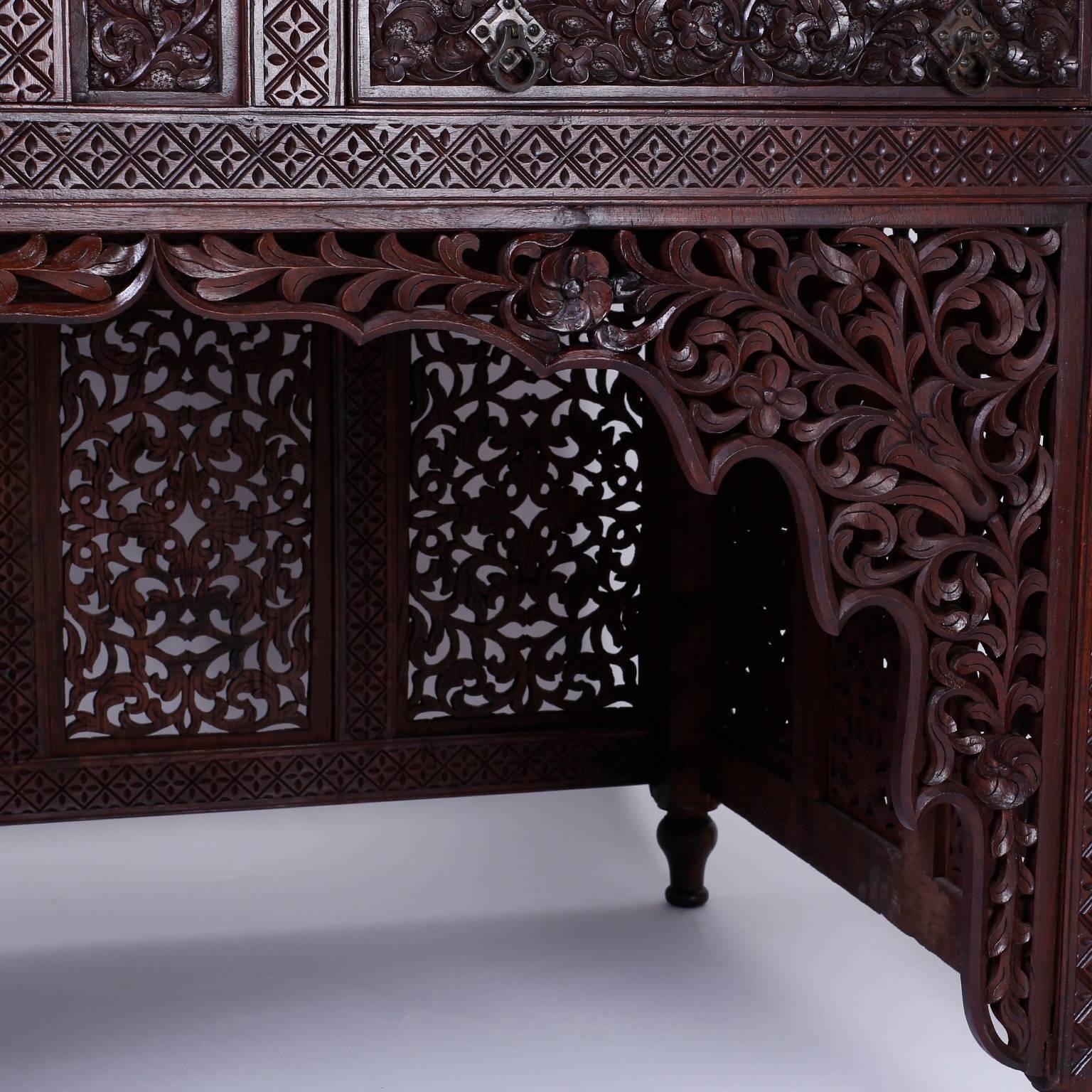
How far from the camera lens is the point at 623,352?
1.58 meters

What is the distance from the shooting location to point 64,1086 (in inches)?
78.5

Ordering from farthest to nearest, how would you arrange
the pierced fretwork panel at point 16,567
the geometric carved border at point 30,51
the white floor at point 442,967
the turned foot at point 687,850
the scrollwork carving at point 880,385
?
the turned foot at point 687,850 → the pierced fretwork panel at point 16,567 → the white floor at point 442,967 → the scrollwork carving at point 880,385 → the geometric carved border at point 30,51

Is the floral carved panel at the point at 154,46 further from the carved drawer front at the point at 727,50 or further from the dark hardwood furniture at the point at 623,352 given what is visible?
the carved drawer front at the point at 727,50

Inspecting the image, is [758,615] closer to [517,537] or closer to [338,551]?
[517,537]

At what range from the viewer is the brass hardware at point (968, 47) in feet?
5.33

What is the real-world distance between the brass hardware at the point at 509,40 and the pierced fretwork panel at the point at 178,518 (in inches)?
39.0

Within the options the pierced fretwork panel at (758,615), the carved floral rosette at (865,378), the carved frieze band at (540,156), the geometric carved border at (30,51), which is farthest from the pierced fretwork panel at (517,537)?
the geometric carved border at (30,51)

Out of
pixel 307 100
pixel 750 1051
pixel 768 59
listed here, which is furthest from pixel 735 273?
pixel 750 1051

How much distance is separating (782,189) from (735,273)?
0.10 meters

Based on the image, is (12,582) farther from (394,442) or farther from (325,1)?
(325,1)

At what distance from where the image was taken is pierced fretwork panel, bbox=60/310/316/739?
7.84 feet

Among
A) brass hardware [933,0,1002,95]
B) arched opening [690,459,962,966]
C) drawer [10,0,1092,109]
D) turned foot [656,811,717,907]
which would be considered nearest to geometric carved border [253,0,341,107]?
drawer [10,0,1092,109]

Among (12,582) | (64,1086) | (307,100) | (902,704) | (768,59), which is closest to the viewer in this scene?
(307,100)

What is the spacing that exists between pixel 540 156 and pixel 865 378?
427 millimetres
